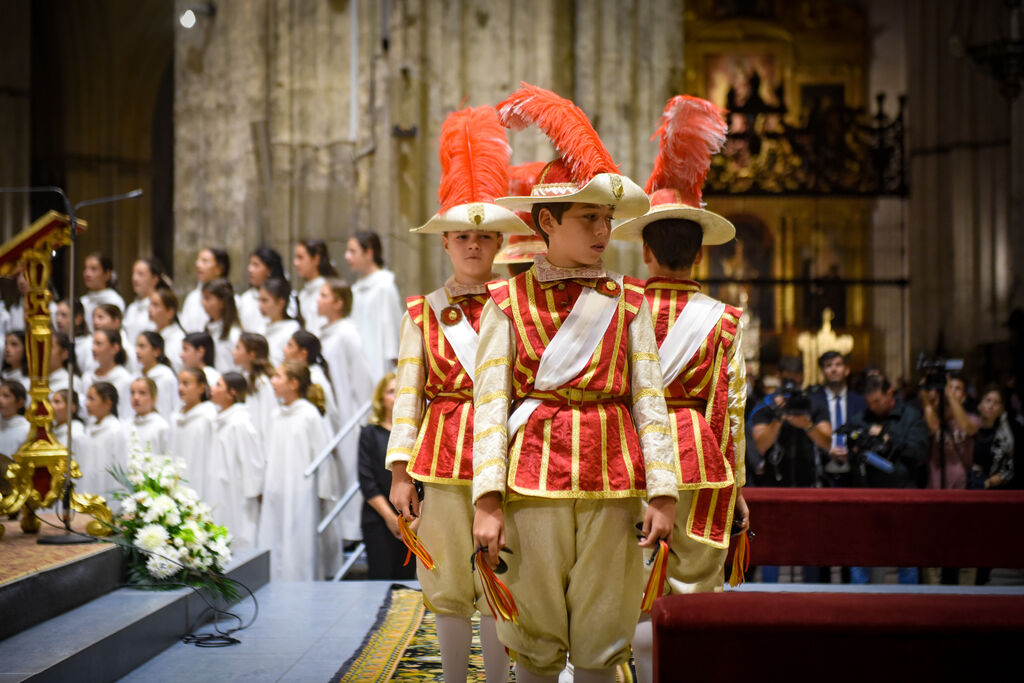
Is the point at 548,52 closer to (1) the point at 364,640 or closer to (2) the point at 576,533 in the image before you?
(1) the point at 364,640

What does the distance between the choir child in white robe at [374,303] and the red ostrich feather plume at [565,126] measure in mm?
5926

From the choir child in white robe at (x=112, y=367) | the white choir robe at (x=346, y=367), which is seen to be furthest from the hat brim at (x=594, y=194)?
the choir child in white robe at (x=112, y=367)

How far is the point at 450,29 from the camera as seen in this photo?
10.4 metres

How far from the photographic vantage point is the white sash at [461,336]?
3.98 metres

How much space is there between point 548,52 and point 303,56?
214 cm

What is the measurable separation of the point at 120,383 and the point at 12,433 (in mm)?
2672

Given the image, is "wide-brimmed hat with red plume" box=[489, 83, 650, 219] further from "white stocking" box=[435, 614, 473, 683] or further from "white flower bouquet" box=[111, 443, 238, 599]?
"white flower bouquet" box=[111, 443, 238, 599]

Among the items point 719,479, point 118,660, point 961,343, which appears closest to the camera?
point 719,479

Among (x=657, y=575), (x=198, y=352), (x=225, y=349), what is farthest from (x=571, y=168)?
(x=225, y=349)

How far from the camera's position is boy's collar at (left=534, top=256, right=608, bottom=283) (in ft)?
10.8

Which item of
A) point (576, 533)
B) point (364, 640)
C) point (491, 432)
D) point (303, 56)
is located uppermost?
point (303, 56)

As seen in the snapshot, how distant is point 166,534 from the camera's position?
572cm

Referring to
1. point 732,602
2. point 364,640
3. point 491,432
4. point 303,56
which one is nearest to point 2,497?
point 364,640

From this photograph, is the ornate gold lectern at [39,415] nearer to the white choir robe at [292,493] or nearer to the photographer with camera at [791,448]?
the white choir robe at [292,493]
